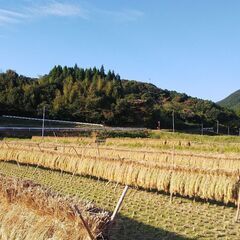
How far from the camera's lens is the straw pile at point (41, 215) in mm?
6718

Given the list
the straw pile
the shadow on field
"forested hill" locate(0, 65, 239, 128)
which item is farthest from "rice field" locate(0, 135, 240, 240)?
"forested hill" locate(0, 65, 239, 128)

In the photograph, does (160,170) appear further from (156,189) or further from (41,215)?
(41,215)

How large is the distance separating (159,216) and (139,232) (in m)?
2.08

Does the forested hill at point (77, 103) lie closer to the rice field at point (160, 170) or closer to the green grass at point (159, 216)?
the rice field at point (160, 170)

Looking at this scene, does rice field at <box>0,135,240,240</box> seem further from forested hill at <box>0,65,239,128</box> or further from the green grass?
forested hill at <box>0,65,239,128</box>

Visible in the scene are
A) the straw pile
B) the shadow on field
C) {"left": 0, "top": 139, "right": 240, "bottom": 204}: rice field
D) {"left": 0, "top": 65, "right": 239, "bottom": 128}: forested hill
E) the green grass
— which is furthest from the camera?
{"left": 0, "top": 65, "right": 239, "bottom": 128}: forested hill

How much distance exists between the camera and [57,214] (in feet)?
23.7

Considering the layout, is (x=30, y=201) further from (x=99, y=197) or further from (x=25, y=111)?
(x=25, y=111)

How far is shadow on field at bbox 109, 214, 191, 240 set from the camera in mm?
10688

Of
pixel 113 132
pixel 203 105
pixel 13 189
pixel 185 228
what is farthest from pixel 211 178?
pixel 203 105

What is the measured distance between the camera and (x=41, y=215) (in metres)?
7.61

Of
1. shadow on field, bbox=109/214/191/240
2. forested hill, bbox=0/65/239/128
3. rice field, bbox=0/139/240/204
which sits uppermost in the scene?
forested hill, bbox=0/65/239/128

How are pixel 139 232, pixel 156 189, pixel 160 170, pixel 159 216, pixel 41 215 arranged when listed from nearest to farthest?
pixel 41 215 < pixel 139 232 < pixel 159 216 < pixel 160 170 < pixel 156 189

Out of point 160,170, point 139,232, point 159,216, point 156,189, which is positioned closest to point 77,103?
point 156,189
